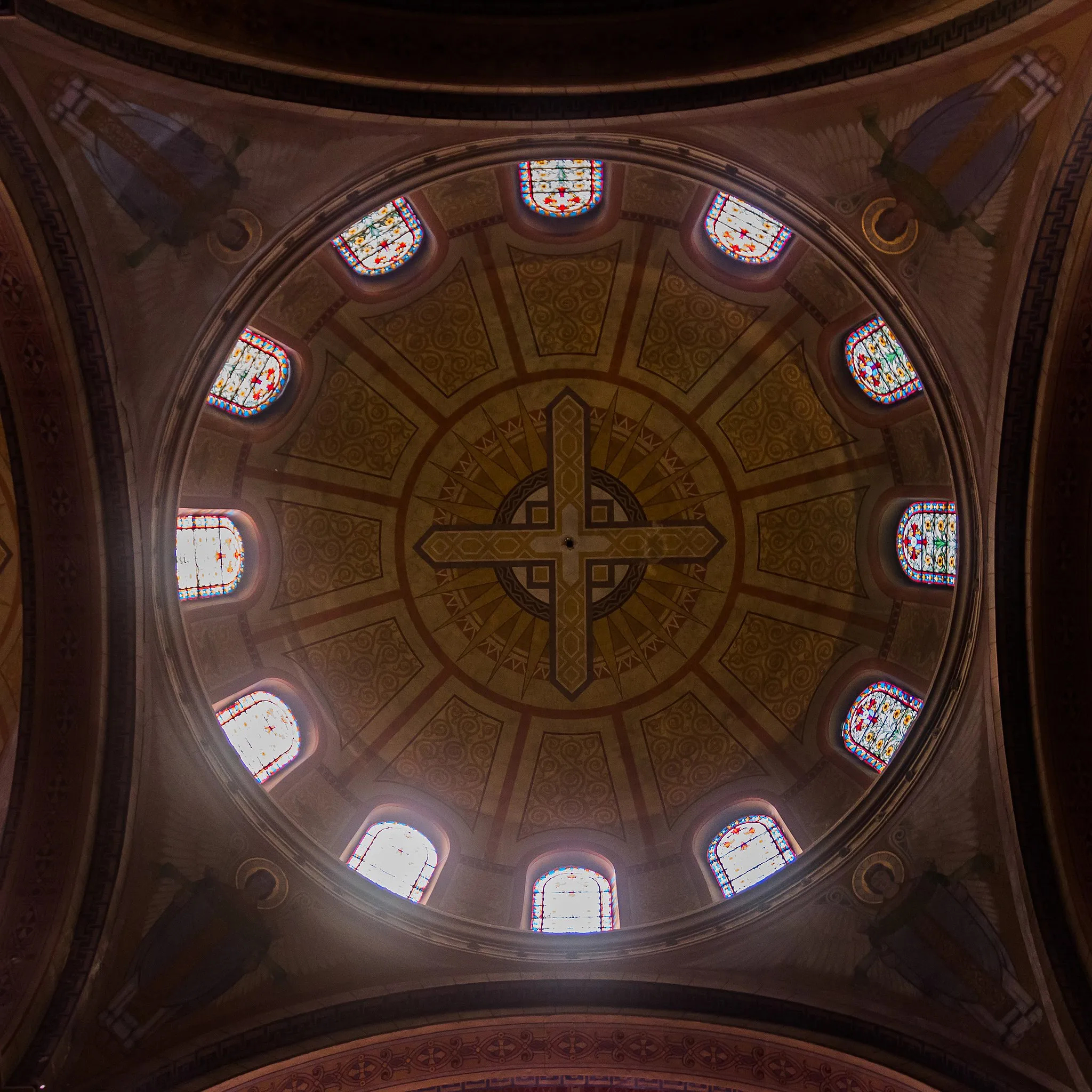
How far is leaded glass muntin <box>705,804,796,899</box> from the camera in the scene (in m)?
14.9

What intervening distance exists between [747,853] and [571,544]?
5.37m

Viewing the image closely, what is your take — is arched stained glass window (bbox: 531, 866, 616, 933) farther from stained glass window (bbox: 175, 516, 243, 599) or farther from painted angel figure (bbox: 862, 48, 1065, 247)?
painted angel figure (bbox: 862, 48, 1065, 247)

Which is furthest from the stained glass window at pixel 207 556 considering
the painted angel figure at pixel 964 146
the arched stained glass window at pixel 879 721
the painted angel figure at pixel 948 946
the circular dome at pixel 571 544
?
the painted angel figure at pixel 964 146

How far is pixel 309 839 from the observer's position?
13773 millimetres

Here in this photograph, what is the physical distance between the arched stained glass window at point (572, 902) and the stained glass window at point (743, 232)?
918cm

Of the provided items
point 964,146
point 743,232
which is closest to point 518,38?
point 964,146

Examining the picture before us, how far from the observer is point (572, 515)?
1722cm

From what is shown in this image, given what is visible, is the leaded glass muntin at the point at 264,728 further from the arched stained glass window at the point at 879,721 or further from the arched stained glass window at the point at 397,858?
the arched stained glass window at the point at 879,721

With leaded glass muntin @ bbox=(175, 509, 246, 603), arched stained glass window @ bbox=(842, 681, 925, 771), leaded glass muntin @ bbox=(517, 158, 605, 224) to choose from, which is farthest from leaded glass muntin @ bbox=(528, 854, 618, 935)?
leaded glass muntin @ bbox=(517, 158, 605, 224)

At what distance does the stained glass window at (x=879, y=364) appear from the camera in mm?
14453

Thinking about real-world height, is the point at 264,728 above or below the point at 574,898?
above

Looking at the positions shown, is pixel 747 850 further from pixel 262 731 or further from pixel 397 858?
pixel 262 731

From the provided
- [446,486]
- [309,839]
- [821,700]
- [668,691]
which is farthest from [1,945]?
[821,700]

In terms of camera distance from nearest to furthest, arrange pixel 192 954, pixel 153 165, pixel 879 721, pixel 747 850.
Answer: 1. pixel 153 165
2. pixel 192 954
3. pixel 879 721
4. pixel 747 850
